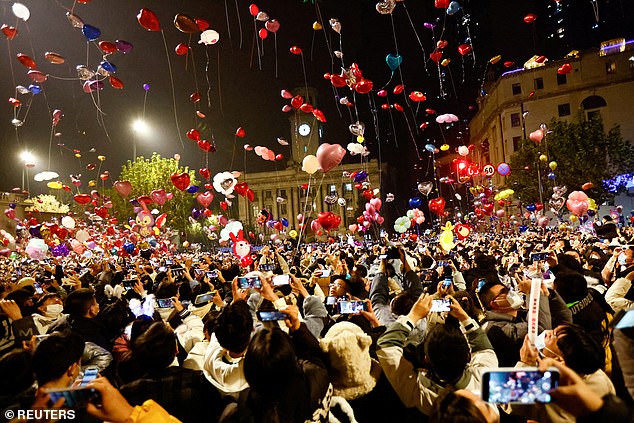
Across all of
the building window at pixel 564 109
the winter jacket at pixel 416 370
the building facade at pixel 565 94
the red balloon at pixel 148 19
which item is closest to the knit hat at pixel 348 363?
the winter jacket at pixel 416 370

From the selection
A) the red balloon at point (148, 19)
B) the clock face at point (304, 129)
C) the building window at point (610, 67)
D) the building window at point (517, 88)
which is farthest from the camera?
the clock face at point (304, 129)

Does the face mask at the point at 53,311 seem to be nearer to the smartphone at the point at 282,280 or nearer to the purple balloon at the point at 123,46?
the smartphone at the point at 282,280

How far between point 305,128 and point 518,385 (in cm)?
5451

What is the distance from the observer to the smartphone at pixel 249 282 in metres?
3.91

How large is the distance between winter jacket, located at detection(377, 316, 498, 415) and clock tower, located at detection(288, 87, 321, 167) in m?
52.6

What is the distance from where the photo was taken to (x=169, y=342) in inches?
94.7

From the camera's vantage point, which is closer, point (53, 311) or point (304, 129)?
point (53, 311)

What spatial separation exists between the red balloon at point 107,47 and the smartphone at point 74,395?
9512 millimetres

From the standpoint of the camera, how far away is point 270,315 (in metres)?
2.51

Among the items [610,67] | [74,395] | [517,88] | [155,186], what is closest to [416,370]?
[74,395]

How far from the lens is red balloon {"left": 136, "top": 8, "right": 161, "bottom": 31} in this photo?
7.69 meters

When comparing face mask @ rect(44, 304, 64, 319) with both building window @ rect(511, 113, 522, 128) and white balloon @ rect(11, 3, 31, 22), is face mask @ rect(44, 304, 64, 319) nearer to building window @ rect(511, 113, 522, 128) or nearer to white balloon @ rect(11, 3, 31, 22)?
white balloon @ rect(11, 3, 31, 22)

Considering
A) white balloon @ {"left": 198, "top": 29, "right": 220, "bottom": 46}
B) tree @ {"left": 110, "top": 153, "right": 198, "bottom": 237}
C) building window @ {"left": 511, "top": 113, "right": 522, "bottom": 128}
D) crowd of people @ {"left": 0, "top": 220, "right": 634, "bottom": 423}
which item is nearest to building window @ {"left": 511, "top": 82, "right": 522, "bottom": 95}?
building window @ {"left": 511, "top": 113, "right": 522, "bottom": 128}

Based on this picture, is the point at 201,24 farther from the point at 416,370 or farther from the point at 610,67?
the point at 610,67
